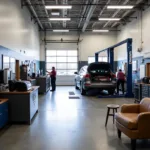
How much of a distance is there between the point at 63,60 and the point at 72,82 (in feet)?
6.52

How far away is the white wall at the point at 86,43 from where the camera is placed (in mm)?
18859

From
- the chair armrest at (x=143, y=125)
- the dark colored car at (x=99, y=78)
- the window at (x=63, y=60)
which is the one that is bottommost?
the chair armrest at (x=143, y=125)

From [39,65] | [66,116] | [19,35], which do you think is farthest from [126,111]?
[39,65]

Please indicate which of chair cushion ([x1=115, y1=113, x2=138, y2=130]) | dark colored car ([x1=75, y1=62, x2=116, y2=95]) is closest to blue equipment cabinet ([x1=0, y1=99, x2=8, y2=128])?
chair cushion ([x1=115, y1=113, x2=138, y2=130])

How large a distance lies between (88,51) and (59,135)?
14.5 metres

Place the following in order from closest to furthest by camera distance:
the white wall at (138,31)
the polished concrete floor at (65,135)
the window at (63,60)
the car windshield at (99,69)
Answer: the polished concrete floor at (65,135) < the car windshield at (99,69) < the white wall at (138,31) < the window at (63,60)

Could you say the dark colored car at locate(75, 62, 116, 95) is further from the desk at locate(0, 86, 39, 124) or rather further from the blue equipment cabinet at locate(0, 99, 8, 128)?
the blue equipment cabinet at locate(0, 99, 8, 128)

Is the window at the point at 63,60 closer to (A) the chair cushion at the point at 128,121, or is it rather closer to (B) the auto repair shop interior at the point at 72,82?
(B) the auto repair shop interior at the point at 72,82

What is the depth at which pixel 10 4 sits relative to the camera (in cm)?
889

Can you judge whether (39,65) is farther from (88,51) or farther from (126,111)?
(126,111)

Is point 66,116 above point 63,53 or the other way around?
the other way around

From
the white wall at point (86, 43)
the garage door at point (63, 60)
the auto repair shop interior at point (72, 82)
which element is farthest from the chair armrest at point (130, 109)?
the garage door at point (63, 60)

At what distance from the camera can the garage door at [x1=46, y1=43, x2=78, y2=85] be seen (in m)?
19.0

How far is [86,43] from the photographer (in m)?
18.9
